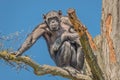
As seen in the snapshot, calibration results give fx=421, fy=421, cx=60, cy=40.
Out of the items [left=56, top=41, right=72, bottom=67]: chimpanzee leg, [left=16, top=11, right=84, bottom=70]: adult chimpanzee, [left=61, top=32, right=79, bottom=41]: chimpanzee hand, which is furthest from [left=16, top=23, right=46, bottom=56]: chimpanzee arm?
[left=56, top=41, right=72, bottom=67]: chimpanzee leg

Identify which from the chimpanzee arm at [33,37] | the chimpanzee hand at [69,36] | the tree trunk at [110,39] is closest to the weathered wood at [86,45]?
the tree trunk at [110,39]

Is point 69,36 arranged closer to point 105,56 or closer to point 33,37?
point 33,37

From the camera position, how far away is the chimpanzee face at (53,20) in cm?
975

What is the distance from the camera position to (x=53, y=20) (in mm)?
9922

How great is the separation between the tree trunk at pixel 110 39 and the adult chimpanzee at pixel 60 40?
2.51 meters

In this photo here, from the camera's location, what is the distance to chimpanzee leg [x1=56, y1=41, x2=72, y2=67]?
10011mm

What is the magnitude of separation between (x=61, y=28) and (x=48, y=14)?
477 millimetres

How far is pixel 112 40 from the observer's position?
7184 mm

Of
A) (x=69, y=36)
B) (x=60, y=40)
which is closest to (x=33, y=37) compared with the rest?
(x=60, y=40)

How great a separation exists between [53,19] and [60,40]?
0.59m

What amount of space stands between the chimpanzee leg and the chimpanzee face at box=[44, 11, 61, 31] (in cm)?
50

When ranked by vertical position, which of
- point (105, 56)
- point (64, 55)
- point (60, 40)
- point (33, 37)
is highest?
point (105, 56)

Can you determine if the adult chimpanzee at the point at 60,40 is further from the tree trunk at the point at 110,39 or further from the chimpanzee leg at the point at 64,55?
the tree trunk at the point at 110,39

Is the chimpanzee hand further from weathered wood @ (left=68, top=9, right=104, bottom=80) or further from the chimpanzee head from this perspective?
weathered wood @ (left=68, top=9, right=104, bottom=80)
